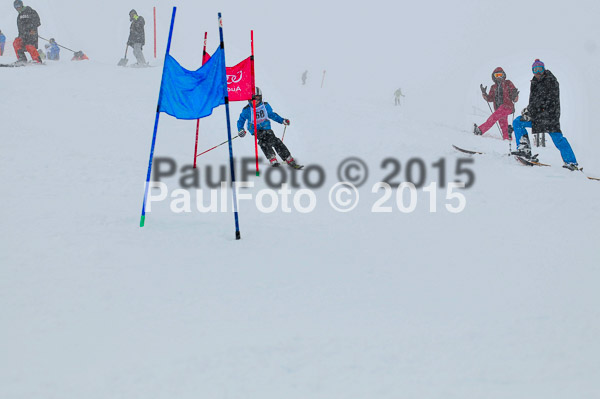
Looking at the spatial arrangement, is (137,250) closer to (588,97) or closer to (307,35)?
(588,97)

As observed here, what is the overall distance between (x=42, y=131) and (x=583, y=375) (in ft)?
28.8

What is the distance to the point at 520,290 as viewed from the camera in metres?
3.89

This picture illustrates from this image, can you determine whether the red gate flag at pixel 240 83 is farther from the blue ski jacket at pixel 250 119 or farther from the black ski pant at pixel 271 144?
the black ski pant at pixel 271 144

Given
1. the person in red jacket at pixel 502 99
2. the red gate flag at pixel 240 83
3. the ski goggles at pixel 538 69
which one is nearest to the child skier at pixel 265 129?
the red gate flag at pixel 240 83

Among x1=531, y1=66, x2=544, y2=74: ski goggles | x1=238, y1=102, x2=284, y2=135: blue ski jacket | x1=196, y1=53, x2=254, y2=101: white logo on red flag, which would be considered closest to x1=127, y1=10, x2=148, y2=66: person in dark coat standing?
x1=238, y1=102, x2=284, y2=135: blue ski jacket

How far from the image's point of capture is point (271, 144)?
28.7ft

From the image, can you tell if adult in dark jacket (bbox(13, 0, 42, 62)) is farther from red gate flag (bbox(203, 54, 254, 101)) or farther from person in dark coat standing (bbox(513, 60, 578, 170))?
person in dark coat standing (bbox(513, 60, 578, 170))

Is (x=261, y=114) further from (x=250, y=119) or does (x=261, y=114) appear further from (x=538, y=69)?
(x=538, y=69)

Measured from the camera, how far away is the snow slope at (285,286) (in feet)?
8.68

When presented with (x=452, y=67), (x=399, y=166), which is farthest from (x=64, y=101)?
(x=452, y=67)

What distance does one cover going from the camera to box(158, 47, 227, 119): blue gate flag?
17.1ft

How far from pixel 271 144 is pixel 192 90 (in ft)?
11.4

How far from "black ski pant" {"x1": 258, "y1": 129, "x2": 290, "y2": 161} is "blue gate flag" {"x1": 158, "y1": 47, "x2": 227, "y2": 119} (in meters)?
3.41

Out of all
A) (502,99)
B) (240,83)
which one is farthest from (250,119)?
(502,99)
